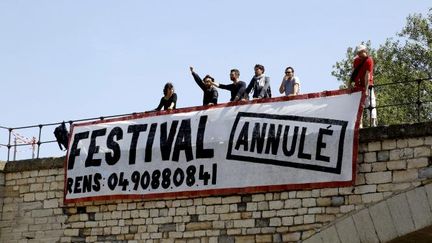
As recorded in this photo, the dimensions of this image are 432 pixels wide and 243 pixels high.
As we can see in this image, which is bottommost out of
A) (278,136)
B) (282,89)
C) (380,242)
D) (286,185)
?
(380,242)

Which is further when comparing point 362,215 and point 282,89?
point 282,89

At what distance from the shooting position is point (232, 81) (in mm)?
13312

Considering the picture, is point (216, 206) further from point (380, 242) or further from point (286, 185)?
point (380, 242)

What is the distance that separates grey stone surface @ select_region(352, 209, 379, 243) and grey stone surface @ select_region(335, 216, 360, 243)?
0.06m

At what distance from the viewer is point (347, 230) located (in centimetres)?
1132

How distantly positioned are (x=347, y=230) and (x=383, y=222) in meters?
0.58

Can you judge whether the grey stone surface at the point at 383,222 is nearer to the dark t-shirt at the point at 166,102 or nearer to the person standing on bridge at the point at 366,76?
the person standing on bridge at the point at 366,76

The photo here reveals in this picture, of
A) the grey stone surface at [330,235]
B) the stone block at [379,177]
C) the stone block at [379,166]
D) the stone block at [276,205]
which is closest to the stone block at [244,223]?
the stone block at [276,205]

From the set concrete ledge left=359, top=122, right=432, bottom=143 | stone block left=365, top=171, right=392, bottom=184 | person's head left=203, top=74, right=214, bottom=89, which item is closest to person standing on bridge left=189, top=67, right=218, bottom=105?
person's head left=203, top=74, right=214, bottom=89

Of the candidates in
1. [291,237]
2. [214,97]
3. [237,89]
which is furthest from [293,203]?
[214,97]

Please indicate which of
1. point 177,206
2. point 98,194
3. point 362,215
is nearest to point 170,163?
point 177,206

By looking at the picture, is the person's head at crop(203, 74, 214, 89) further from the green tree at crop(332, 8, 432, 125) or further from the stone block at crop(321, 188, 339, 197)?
the green tree at crop(332, 8, 432, 125)

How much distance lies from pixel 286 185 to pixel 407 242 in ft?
6.65

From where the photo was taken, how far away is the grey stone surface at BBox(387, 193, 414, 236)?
10828 millimetres
